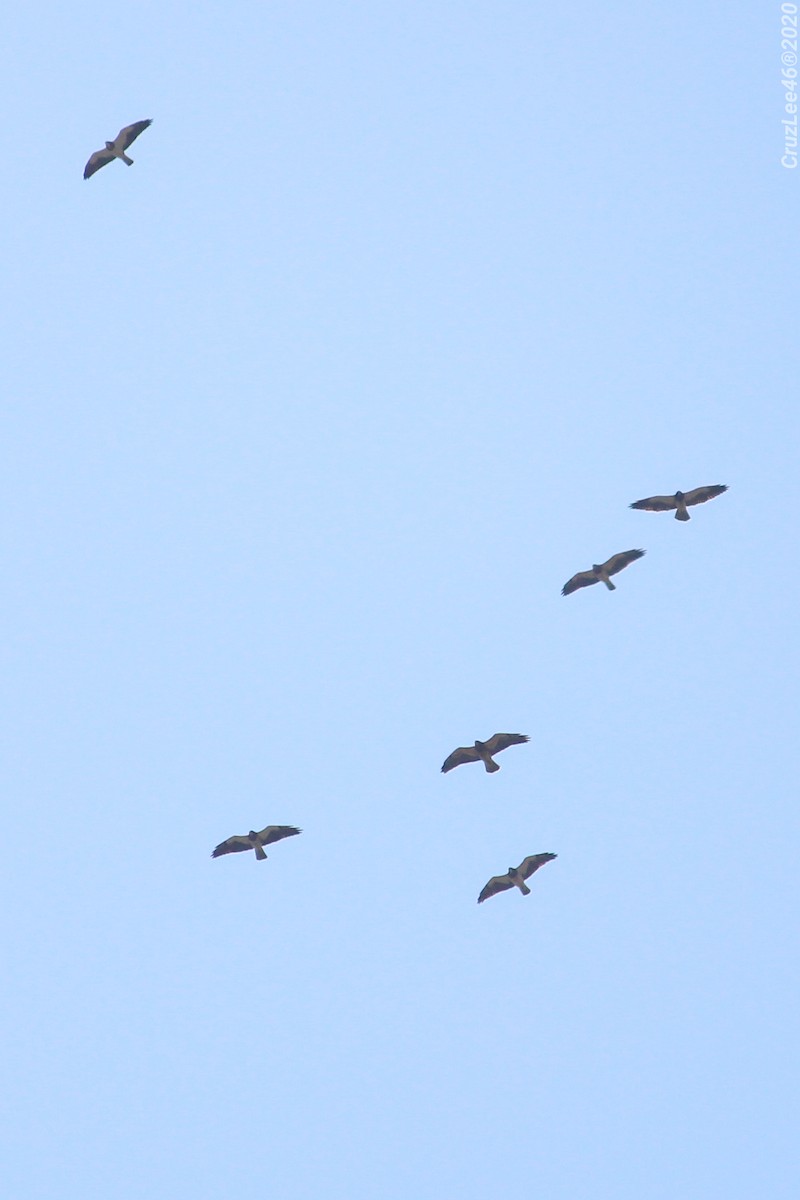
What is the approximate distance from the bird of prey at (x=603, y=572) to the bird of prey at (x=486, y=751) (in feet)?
9.83

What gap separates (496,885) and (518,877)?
494 millimetres

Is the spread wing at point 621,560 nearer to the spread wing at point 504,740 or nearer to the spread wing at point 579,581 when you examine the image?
the spread wing at point 579,581

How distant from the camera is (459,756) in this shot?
31.1 metres

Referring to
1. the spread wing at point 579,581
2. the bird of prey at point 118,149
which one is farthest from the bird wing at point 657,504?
the bird of prey at point 118,149

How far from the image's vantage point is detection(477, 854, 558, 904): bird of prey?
32281mm

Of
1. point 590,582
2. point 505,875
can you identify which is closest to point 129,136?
point 590,582

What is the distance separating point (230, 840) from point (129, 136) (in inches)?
618

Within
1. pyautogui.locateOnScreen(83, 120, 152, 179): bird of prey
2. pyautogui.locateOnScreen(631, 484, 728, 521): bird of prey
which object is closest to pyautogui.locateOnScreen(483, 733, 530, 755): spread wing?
pyautogui.locateOnScreen(631, 484, 728, 521): bird of prey

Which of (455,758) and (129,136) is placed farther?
(129,136)

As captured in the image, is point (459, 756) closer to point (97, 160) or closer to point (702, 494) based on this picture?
point (702, 494)

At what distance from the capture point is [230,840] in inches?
1255

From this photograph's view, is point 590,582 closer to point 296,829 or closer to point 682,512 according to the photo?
point 682,512

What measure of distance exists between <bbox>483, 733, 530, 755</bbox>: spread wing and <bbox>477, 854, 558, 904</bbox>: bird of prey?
2698 millimetres

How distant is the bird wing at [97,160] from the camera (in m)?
35.0
